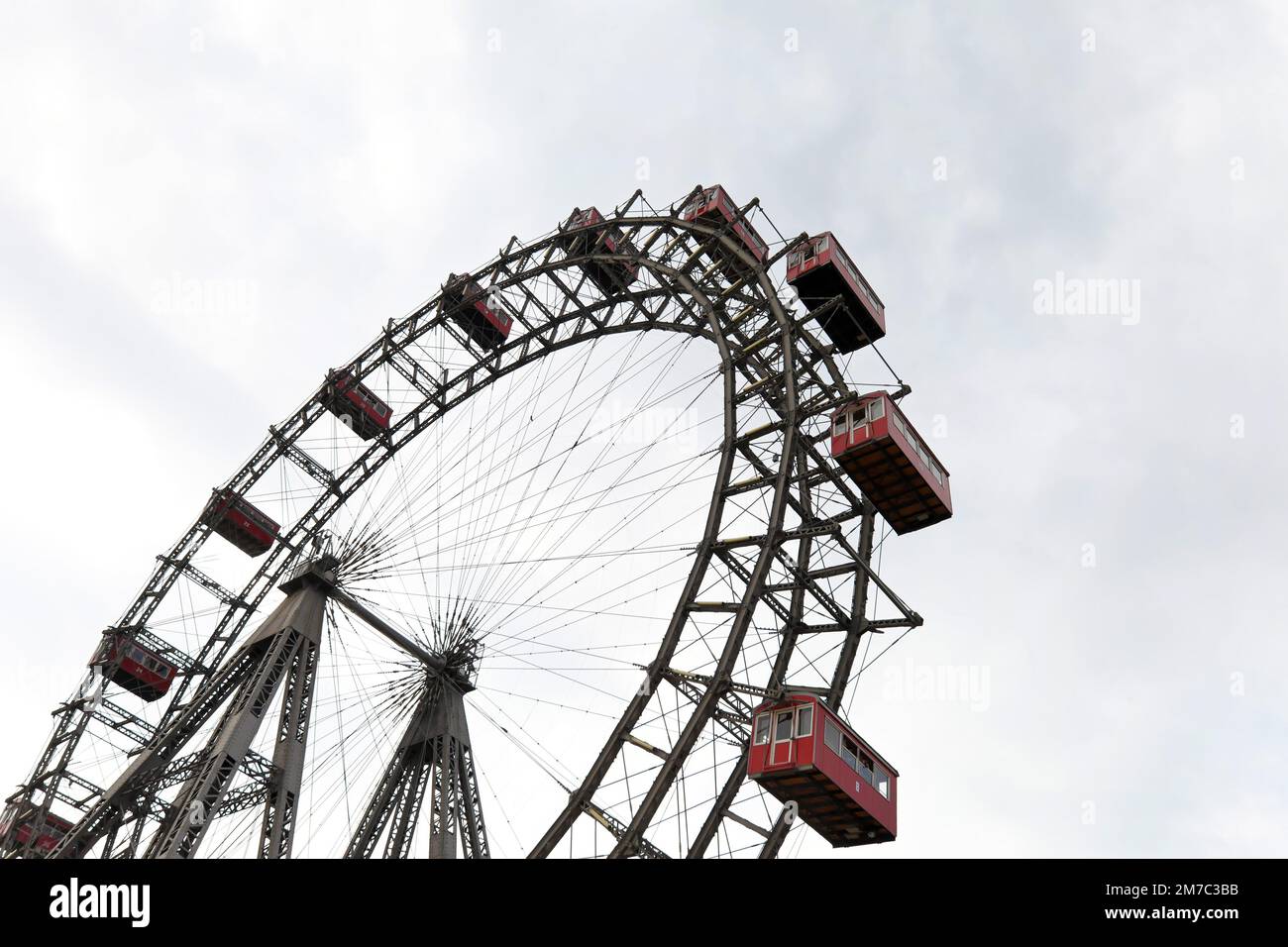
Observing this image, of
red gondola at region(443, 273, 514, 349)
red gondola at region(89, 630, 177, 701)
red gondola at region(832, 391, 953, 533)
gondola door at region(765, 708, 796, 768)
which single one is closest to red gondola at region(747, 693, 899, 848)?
gondola door at region(765, 708, 796, 768)

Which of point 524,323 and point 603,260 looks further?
point 524,323

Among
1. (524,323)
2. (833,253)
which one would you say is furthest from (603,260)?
(833,253)

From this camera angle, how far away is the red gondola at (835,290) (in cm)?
3031

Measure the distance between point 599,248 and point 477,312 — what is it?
5.25m

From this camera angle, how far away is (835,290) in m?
30.5

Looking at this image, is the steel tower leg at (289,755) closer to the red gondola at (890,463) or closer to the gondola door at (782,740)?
the gondola door at (782,740)

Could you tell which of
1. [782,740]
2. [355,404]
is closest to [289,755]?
[782,740]

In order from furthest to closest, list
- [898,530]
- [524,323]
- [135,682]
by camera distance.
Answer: [135,682] < [524,323] < [898,530]

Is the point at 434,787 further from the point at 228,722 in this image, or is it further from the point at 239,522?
the point at 239,522

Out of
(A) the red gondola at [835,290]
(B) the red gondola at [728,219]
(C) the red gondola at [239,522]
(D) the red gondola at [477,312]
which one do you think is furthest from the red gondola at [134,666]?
(A) the red gondola at [835,290]
